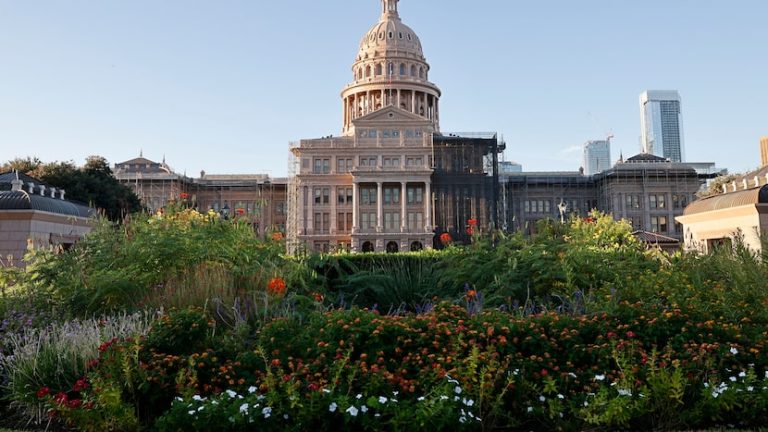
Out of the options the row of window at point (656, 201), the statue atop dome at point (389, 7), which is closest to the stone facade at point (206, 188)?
the statue atop dome at point (389, 7)

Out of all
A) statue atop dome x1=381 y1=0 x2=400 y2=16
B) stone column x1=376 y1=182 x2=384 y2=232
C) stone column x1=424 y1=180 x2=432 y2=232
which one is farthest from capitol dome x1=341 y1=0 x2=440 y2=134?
stone column x1=424 y1=180 x2=432 y2=232

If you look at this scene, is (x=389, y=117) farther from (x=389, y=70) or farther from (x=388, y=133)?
(x=389, y=70)

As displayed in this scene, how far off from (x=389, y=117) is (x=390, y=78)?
17364 millimetres

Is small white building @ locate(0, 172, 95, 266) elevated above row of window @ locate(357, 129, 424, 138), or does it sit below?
below

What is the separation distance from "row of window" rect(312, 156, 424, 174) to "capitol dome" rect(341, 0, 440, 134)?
13.0m

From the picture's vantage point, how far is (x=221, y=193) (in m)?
75.6

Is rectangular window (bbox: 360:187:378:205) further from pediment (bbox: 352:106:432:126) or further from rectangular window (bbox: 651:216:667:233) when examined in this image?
rectangular window (bbox: 651:216:667:233)

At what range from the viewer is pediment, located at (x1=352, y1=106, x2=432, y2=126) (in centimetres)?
6600

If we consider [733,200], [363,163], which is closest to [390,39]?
[363,163]

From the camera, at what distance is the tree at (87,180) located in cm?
3934

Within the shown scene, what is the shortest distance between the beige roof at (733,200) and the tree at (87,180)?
3409 cm

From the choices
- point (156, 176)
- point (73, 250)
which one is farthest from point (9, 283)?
point (156, 176)

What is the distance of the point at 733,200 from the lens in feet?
72.2

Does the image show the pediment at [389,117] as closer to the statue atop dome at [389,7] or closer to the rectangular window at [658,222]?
the statue atop dome at [389,7]
